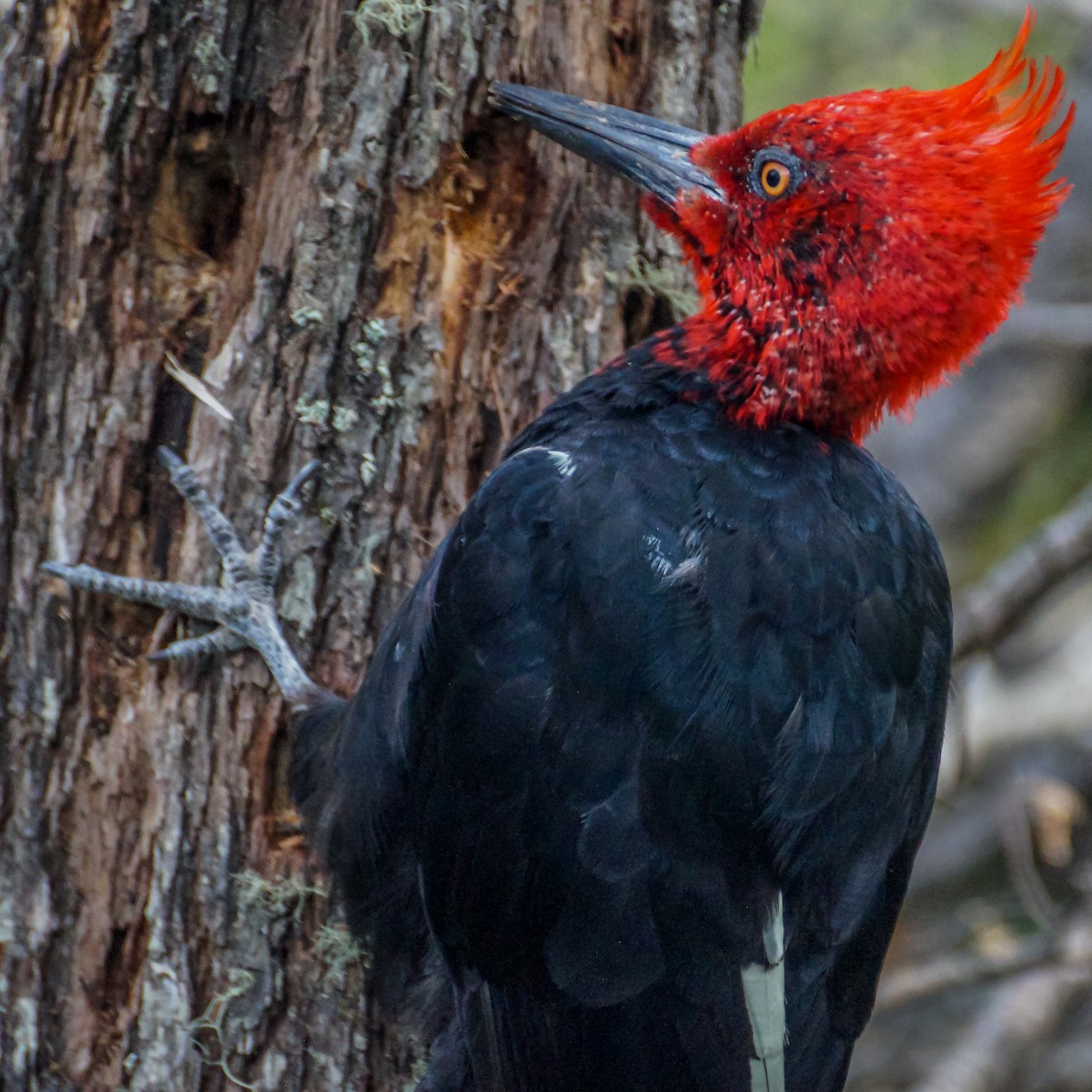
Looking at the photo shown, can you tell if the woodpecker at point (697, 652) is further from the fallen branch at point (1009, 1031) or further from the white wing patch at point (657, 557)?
Result: the fallen branch at point (1009, 1031)

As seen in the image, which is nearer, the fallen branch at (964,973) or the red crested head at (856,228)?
the red crested head at (856,228)

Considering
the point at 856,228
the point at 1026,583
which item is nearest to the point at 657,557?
the point at 856,228

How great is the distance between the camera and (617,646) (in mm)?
2094

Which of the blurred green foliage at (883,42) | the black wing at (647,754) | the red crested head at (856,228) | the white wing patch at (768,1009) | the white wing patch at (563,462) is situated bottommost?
the white wing patch at (768,1009)

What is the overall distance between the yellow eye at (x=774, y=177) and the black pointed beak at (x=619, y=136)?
3.5 inches

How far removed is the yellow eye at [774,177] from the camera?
2324 mm

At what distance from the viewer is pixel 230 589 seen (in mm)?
2270

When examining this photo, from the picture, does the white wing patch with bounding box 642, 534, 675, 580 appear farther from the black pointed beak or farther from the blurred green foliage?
the blurred green foliage

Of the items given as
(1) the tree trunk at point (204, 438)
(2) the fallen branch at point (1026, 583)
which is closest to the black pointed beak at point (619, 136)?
(1) the tree trunk at point (204, 438)

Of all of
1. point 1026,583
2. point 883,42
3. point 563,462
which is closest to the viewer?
point 563,462

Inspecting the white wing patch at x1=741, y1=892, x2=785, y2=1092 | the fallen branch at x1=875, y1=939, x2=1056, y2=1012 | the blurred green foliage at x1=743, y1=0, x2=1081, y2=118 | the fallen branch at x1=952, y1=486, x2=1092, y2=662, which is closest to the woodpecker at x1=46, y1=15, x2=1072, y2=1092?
the white wing patch at x1=741, y1=892, x2=785, y2=1092

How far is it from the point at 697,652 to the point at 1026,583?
183 cm

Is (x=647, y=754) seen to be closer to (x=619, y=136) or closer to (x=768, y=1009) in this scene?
(x=768, y=1009)

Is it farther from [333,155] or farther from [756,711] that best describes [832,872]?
[333,155]
